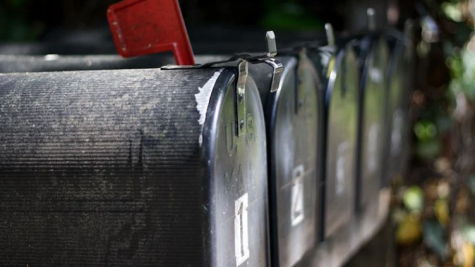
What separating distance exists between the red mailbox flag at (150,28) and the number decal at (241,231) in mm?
384

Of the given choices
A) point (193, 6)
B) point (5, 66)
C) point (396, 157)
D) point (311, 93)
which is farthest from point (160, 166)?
point (193, 6)

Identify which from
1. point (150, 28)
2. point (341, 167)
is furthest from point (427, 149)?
point (150, 28)

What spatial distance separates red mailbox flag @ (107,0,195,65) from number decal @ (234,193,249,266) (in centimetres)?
38

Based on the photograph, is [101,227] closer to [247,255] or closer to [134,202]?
[134,202]

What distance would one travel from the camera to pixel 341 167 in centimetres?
247

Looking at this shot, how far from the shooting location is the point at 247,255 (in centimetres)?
163

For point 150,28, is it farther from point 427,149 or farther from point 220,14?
point 220,14

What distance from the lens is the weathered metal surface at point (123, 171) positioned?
54.7 inches

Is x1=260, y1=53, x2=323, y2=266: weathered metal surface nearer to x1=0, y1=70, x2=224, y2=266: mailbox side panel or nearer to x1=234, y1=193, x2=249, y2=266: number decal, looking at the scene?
x1=234, y1=193, x2=249, y2=266: number decal

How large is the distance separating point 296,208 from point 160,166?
0.71 m

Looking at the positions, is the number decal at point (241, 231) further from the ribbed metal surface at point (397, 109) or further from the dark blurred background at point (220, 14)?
the dark blurred background at point (220, 14)

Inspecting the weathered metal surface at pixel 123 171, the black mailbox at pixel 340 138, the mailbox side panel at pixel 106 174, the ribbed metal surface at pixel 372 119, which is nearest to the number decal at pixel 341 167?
the black mailbox at pixel 340 138

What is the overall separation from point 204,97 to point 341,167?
44.9 inches

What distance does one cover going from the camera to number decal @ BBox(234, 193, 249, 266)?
156 cm
